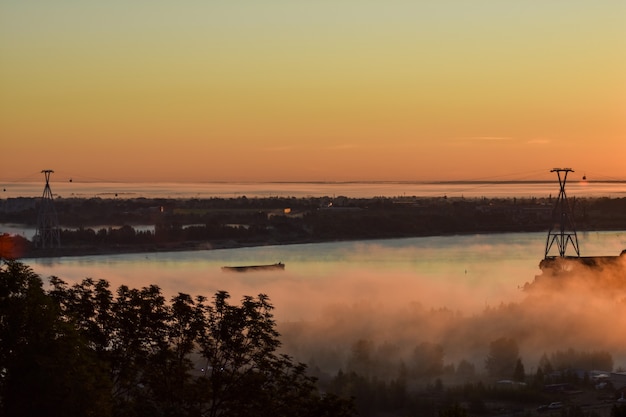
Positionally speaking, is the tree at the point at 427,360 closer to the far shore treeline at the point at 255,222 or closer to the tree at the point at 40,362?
the tree at the point at 40,362

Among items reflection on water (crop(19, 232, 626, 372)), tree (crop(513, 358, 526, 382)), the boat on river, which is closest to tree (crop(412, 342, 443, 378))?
reflection on water (crop(19, 232, 626, 372))

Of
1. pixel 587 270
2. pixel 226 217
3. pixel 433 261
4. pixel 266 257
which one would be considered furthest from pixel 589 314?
pixel 226 217

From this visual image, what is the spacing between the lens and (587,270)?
4356 cm

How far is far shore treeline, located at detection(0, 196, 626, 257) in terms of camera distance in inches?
2430

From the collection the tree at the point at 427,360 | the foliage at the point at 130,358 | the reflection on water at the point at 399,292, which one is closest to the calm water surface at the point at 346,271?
the reflection on water at the point at 399,292

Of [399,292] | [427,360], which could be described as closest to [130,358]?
[427,360]

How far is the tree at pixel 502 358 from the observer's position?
2477 centimetres

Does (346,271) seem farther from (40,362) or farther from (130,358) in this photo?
(40,362)

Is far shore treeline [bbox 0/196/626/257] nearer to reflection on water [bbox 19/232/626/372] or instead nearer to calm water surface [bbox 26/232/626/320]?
calm water surface [bbox 26/232/626/320]

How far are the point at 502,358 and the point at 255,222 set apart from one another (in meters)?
51.1

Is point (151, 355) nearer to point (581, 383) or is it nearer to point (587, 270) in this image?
point (581, 383)

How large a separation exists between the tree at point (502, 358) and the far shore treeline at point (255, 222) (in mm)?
33346

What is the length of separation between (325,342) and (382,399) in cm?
567

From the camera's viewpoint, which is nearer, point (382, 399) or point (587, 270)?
point (382, 399)
